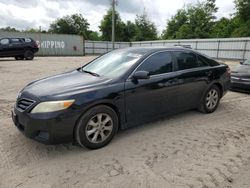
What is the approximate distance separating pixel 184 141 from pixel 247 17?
36.0 metres

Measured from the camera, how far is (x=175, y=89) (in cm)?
416

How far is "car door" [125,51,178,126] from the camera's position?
3576 millimetres

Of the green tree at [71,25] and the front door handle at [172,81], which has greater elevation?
the green tree at [71,25]

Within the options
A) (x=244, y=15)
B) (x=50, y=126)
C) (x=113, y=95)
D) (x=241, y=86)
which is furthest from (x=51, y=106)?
(x=244, y=15)

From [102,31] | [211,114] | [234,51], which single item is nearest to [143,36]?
[102,31]

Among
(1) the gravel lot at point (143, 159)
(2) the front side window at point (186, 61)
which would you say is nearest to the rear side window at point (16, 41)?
(1) the gravel lot at point (143, 159)

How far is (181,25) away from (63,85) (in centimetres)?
4835

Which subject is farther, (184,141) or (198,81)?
(198,81)

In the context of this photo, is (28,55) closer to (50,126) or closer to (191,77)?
(191,77)

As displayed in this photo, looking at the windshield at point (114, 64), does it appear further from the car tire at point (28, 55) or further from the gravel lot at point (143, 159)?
the car tire at point (28, 55)

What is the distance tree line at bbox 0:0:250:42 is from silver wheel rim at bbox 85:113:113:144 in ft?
114

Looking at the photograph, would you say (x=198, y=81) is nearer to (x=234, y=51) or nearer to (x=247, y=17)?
(x=234, y=51)

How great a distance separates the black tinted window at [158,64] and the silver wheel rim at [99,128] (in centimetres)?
103

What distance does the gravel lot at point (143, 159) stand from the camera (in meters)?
2.57
